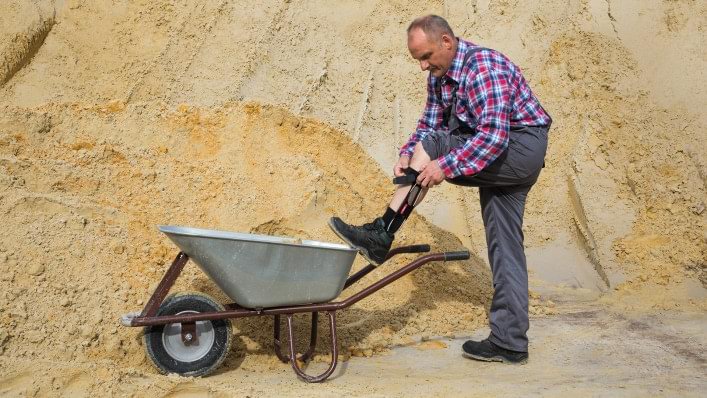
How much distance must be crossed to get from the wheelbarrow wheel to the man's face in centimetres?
161

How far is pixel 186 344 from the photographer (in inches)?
141

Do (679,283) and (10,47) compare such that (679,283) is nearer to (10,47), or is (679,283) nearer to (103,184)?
(103,184)

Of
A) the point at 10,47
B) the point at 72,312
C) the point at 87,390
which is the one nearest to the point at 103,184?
the point at 72,312

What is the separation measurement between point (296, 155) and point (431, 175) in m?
2.21

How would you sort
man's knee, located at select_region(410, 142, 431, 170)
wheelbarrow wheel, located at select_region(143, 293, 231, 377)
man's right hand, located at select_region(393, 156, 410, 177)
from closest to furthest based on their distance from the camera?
wheelbarrow wheel, located at select_region(143, 293, 231, 377) < man's knee, located at select_region(410, 142, 431, 170) < man's right hand, located at select_region(393, 156, 410, 177)

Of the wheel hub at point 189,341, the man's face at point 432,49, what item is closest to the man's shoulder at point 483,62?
the man's face at point 432,49

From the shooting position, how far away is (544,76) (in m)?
7.83

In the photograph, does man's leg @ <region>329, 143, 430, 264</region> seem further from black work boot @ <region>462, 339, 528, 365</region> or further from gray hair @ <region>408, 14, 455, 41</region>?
black work boot @ <region>462, 339, 528, 365</region>

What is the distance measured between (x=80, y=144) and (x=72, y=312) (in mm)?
1856

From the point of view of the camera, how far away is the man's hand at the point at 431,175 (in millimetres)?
3654

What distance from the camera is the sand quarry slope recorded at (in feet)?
13.8

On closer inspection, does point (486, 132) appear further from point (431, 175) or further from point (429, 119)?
point (429, 119)

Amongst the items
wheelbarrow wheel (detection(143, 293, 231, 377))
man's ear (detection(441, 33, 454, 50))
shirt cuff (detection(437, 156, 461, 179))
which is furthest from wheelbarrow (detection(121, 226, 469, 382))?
man's ear (detection(441, 33, 454, 50))

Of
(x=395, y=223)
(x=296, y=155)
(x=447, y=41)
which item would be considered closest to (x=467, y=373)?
(x=395, y=223)
